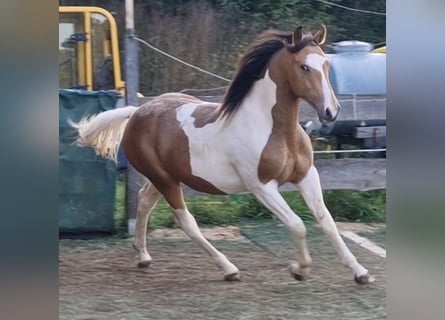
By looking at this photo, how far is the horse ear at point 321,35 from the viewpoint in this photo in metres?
4.25

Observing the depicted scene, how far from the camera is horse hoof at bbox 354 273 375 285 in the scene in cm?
432

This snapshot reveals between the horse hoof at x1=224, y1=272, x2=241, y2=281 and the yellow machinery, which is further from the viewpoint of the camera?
the horse hoof at x1=224, y1=272, x2=241, y2=281

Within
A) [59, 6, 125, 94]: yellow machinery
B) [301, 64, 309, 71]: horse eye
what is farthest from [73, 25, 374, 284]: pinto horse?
[59, 6, 125, 94]: yellow machinery

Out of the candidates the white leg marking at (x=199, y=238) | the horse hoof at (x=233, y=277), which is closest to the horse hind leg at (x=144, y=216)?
the white leg marking at (x=199, y=238)

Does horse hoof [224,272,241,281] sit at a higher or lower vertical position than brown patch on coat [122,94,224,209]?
lower

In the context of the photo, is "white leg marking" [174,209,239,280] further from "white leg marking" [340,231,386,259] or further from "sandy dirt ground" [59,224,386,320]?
"white leg marking" [340,231,386,259]

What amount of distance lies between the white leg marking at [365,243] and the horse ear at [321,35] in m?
0.87

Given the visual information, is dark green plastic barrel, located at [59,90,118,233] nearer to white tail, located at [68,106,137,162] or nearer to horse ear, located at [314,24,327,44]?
white tail, located at [68,106,137,162]

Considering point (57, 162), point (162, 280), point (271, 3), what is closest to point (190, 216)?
point (162, 280)

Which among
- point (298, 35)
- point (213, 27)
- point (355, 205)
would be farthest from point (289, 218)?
point (213, 27)

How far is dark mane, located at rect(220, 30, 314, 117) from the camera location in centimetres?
427

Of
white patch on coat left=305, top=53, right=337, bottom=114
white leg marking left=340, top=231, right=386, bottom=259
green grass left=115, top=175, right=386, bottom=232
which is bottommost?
white leg marking left=340, top=231, right=386, bottom=259

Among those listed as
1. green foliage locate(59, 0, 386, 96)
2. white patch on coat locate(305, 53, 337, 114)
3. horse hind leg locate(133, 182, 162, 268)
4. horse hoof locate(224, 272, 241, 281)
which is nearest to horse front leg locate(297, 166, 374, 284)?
white patch on coat locate(305, 53, 337, 114)

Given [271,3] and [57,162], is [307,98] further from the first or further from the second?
[57,162]
